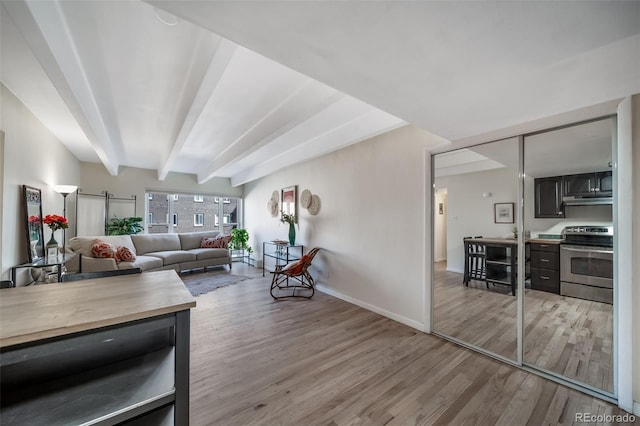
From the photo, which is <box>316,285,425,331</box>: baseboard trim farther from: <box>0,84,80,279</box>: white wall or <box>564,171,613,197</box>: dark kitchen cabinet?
<box>0,84,80,279</box>: white wall

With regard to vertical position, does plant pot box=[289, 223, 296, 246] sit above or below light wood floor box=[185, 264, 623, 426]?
above

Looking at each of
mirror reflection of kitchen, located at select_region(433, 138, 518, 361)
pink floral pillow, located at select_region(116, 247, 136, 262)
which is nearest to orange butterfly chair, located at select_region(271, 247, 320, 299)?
mirror reflection of kitchen, located at select_region(433, 138, 518, 361)

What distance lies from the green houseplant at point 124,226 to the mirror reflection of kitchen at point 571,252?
7520mm

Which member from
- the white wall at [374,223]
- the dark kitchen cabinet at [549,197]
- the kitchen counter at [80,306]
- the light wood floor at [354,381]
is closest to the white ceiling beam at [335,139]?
the white wall at [374,223]

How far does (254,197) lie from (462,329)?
19.2ft

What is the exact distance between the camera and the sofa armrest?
3.67 metres

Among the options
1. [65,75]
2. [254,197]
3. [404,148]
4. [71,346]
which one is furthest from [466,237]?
[254,197]

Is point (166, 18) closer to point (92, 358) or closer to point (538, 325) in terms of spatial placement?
point (92, 358)

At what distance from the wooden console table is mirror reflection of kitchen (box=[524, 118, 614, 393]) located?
9.39 feet

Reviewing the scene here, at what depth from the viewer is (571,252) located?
2320mm

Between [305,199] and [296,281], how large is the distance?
1.70 meters

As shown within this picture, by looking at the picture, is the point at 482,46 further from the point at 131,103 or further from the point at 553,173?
the point at 131,103

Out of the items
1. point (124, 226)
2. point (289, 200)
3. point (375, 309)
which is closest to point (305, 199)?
point (289, 200)

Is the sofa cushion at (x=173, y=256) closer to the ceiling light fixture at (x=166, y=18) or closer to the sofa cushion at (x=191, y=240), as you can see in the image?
Answer: the sofa cushion at (x=191, y=240)
